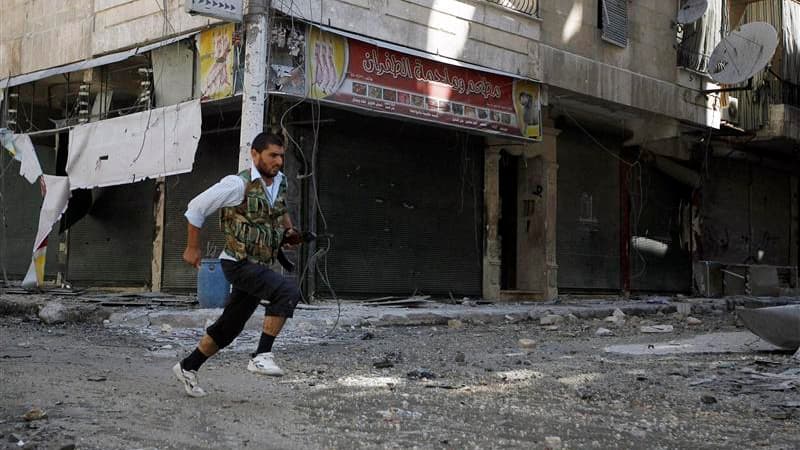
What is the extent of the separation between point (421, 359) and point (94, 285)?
880 centimetres

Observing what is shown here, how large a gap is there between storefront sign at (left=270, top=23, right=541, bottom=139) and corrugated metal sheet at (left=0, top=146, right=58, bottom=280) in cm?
735

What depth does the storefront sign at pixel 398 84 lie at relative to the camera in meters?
10.2

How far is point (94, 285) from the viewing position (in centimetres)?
1401

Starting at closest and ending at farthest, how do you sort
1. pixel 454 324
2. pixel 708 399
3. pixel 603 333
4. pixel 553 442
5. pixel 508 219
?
pixel 553 442
pixel 708 399
pixel 603 333
pixel 454 324
pixel 508 219

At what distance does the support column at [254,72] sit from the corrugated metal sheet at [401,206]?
232 centimetres

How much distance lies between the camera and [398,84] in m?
11.3

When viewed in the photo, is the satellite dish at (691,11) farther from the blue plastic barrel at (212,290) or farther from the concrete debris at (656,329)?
the blue plastic barrel at (212,290)

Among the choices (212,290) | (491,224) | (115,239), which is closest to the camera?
(212,290)

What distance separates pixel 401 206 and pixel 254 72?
4.04 m

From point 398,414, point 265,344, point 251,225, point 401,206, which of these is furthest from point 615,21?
point 398,414

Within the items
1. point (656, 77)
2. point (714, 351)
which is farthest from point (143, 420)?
point (656, 77)

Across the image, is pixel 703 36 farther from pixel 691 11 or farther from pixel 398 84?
pixel 398 84

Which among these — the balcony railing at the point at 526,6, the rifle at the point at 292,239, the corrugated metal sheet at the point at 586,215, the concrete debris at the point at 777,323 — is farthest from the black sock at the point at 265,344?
the corrugated metal sheet at the point at 586,215

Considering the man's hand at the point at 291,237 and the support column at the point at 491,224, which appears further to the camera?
the support column at the point at 491,224
